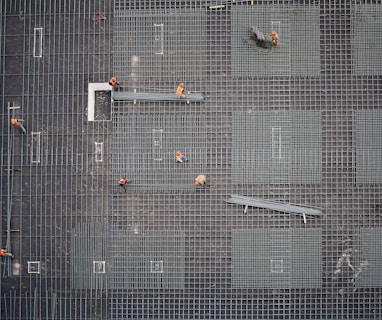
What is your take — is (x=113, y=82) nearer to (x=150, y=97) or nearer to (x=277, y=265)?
(x=150, y=97)

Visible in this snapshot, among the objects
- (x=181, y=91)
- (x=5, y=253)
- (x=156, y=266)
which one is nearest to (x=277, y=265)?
(x=156, y=266)

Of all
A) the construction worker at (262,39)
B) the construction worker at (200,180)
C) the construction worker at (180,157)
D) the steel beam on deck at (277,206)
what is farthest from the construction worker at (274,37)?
the steel beam on deck at (277,206)

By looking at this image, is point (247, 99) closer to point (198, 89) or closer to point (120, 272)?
point (198, 89)

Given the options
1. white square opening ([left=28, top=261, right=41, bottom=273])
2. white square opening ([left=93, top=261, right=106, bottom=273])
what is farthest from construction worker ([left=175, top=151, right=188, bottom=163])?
white square opening ([left=28, top=261, right=41, bottom=273])

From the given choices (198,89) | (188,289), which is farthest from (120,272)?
(198,89)

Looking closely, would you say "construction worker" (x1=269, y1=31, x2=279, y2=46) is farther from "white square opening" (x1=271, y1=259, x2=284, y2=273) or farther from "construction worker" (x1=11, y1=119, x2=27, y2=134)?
"construction worker" (x1=11, y1=119, x2=27, y2=134)

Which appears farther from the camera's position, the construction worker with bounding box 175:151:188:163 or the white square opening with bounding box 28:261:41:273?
the white square opening with bounding box 28:261:41:273

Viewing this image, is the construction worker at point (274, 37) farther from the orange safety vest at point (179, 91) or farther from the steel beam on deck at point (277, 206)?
the steel beam on deck at point (277, 206)

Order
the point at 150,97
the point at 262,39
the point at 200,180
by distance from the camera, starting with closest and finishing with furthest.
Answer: the point at 200,180, the point at 262,39, the point at 150,97

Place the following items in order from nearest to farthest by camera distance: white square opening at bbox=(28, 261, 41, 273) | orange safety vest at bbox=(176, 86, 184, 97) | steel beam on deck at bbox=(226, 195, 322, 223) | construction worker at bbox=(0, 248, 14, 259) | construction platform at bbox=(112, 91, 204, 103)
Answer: orange safety vest at bbox=(176, 86, 184, 97) → steel beam on deck at bbox=(226, 195, 322, 223) → construction worker at bbox=(0, 248, 14, 259) → construction platform at bbox=(112, 91, 204, 103) → white square opening at bbox=(28, 261, 41, 273)
